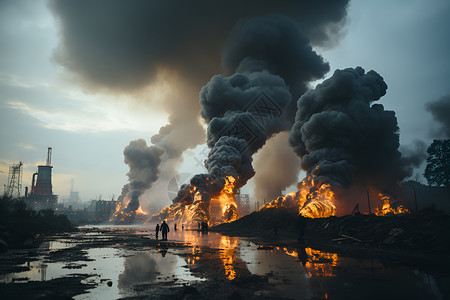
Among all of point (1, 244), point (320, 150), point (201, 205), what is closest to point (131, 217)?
point (201, 205)

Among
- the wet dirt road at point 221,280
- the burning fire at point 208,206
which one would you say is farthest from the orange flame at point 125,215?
the wet dirt road at point 221,280

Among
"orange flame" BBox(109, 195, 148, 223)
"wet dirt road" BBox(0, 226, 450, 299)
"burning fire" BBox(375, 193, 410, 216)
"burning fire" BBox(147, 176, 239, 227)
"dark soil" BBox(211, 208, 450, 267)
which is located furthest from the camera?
"orange flame" BBox(109, 195, 148, 223)

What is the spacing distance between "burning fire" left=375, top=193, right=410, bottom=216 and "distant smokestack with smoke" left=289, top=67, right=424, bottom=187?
3124mm

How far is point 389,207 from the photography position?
49125 millimetres

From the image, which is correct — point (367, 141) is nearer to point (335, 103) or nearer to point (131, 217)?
point (335, 103)

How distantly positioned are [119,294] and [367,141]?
5230 cm

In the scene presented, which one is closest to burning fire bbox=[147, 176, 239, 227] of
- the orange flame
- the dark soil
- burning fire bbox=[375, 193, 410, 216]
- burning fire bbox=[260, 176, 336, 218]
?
burning fire bbox=[260, 176, 336, 218]

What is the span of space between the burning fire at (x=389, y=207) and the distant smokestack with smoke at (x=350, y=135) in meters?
3.12

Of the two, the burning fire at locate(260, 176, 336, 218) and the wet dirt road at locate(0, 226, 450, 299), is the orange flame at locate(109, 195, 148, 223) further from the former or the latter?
the wet dirt road at locate(0, 226, 450, 299)

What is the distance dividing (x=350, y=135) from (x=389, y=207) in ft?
48.3

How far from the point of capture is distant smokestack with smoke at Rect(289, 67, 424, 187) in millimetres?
48188

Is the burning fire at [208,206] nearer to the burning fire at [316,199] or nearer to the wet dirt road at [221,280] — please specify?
the burning fire at [316,199]

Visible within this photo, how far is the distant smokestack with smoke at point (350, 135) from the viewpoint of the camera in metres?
48.2

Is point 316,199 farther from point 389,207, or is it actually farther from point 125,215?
point 125,215
